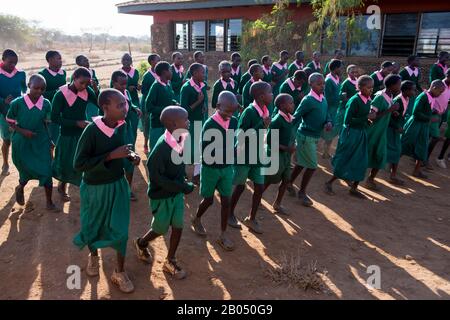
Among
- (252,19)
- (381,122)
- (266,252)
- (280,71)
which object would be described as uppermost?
(252,19)

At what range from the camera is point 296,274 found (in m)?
3.57

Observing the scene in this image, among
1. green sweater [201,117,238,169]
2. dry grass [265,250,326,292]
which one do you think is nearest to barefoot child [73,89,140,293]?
green sweater [201,117,238,169]

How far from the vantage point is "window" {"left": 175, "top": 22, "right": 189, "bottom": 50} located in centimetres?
1628

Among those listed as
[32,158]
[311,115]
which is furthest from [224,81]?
[32,158]

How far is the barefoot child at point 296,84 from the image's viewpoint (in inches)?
241

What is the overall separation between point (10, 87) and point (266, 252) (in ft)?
15.4

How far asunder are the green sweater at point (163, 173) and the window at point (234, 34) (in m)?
12.0

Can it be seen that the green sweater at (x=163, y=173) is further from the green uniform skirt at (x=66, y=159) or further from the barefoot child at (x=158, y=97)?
the barefoot child at (x=158, y=97)

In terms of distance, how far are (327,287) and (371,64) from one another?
31.3 feet

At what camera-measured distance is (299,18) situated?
12617 millimetres

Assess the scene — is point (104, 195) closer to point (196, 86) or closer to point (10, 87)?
point (196, 86)

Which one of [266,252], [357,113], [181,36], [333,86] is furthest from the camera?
[181,36]

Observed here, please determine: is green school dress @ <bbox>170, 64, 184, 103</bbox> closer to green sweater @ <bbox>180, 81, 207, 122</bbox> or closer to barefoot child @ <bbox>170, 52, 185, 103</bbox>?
barefoot child @ <bbox>170, 52, 185, 103</bbox>

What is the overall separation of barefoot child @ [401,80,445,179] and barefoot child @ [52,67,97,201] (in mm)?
4950
